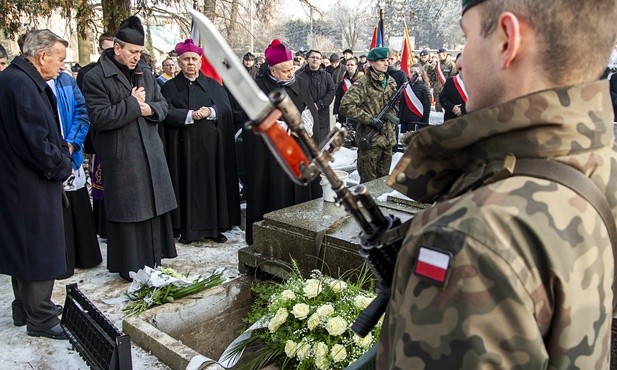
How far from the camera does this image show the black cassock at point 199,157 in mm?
5691

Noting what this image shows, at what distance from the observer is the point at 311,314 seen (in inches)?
119

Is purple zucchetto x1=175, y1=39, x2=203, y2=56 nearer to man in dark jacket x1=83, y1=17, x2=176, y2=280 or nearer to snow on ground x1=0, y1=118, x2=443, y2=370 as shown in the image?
man in dark jacket x1=83, y1=17, x2=176, y2=280

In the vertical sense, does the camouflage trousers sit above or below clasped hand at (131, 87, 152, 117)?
below

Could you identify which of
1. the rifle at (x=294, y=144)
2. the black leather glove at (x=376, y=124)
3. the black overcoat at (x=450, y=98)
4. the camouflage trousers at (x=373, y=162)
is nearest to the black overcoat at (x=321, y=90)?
the black overcoat at (x=450, y=98)

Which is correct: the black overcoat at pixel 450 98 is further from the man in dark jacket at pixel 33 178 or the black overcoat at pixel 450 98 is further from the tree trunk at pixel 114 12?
the man in dark jacket at pixel 33 178

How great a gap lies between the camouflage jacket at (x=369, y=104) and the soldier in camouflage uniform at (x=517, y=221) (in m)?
5.76

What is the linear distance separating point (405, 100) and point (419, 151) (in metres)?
9.79

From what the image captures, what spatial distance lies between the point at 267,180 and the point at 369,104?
1.94 metres

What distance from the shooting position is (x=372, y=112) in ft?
22.9

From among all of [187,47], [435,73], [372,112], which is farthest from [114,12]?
[435,73]

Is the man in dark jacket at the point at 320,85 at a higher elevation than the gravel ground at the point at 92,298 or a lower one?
higher

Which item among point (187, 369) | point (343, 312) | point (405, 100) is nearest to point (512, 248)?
point (343, 312)

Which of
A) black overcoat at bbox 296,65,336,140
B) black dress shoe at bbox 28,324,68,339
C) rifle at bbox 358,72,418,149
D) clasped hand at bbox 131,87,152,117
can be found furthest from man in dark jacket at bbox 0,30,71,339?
black overcoat at bbox 296,65,336,140

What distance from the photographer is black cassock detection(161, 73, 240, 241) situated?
→ 569 centimetres
